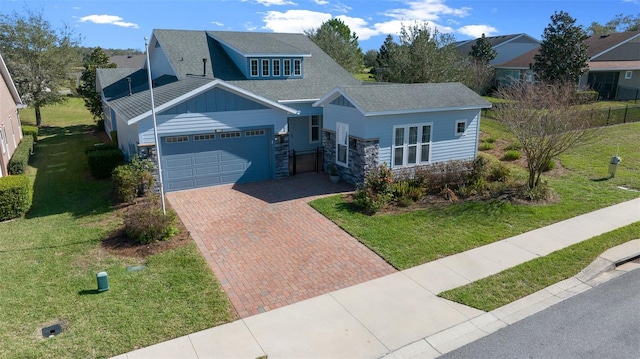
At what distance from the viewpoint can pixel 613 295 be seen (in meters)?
8.83

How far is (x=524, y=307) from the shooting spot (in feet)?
27.6

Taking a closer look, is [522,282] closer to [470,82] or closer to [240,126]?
[240,126]

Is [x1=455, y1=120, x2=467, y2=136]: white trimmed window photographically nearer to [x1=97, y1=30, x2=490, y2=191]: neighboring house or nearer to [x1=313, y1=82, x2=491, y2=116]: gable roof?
[x1=97, y1=30, x2=490, y2=191]: neighboring house

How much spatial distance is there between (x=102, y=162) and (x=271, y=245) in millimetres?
9890

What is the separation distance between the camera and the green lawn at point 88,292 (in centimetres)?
723

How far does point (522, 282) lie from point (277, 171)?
34.7 feet

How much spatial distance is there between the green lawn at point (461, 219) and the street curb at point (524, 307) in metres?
2.28

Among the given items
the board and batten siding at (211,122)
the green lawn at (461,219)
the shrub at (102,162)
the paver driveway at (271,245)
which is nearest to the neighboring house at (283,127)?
the board and batten siding at (211,122)

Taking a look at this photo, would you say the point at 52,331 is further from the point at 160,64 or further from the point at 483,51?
the point at 483,51

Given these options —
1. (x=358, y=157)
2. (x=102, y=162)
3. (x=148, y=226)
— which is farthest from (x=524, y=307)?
(x=102, y=162)

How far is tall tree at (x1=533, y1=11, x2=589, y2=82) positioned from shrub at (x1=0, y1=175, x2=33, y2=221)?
3590cm

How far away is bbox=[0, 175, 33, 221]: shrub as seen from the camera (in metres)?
13.4

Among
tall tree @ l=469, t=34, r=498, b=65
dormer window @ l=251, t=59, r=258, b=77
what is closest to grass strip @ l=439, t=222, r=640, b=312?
dormer window @ l=251, t=59, r=258, b=77

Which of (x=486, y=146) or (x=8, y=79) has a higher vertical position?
(x=8, y=79)
